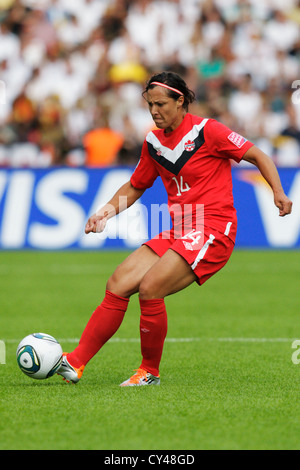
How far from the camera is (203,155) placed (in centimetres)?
570

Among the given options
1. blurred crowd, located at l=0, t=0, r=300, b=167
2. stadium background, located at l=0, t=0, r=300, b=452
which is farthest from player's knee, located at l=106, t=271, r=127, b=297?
blurred crowd, located at l=0, t=0, r=300, b=167

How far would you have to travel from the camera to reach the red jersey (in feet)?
18.6

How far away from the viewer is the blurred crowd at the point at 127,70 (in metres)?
15.7

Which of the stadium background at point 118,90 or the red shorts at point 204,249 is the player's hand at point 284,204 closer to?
the red shorts at point 204,249

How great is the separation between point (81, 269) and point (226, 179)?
697 cm

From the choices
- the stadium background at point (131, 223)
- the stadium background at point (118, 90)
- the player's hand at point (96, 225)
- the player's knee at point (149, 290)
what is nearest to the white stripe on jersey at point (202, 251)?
the player's knee at point (149, 290)

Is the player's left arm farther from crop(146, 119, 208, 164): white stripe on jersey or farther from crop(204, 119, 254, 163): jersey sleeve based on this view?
crop(146, 119, 208, 164): white stripe on jersey

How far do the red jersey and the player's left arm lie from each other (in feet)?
0.36

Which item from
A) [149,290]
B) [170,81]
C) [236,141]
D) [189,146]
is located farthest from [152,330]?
[170,81]

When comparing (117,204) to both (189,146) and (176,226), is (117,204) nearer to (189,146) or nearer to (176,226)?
(176,226)
